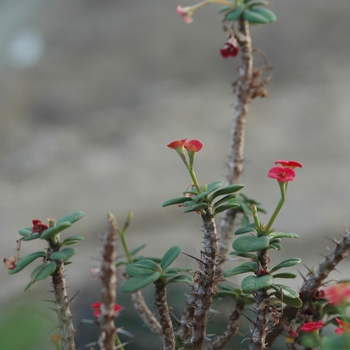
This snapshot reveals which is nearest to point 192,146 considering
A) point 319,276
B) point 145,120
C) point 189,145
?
point 189,145

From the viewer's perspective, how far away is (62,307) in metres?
0.47

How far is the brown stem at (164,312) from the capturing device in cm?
48

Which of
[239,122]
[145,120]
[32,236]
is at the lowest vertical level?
[32,236]

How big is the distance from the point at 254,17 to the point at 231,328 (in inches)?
15.8

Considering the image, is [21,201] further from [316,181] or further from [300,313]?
[300,313]

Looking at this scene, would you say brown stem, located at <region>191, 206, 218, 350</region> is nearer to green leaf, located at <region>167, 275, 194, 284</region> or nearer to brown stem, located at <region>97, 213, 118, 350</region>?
green leaf, located at <region>167, 275, 194, 284</region>

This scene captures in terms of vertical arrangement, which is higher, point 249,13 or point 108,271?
point 249,13

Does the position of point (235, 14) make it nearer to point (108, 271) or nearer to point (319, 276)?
point (319, 276)

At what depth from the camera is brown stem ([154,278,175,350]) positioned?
1.59ft

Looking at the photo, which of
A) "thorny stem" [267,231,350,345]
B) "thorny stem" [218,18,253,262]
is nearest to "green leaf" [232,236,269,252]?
"thorny stem" [267,231,350,345]

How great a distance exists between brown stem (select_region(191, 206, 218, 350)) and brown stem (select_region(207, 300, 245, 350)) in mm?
108

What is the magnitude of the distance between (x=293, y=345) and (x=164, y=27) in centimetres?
275

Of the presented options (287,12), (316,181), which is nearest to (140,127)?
(316,181)

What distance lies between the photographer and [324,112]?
2.63 m
